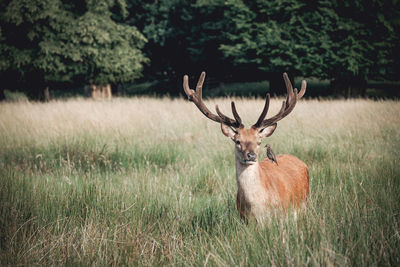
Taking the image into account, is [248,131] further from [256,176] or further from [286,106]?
[286,106]

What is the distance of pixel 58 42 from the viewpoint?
14336mm

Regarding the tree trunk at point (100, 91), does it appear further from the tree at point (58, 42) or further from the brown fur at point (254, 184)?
the brown fur at point (254, 184)

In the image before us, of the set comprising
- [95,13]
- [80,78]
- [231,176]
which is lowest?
[231,176]

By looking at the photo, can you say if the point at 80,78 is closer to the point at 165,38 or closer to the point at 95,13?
the point at 95,13

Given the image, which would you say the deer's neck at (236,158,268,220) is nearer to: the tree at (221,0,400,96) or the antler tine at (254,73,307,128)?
the antler tine at (254,73,307,128)

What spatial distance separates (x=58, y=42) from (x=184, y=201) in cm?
1317

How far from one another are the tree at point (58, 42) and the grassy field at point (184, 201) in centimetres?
734

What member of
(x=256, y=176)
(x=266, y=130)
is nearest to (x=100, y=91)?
(x=266, y=130)

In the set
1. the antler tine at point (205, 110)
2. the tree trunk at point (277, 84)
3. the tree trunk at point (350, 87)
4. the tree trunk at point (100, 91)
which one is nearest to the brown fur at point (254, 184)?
the antler tine at point (205, 110)

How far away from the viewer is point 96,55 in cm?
1490

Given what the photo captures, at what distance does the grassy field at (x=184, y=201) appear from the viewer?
225 centimetres

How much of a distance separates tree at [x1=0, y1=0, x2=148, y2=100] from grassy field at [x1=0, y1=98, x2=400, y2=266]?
7343 mm

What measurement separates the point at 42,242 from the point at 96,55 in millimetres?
13545

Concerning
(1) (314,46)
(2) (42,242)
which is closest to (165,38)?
(1) (314,46)
